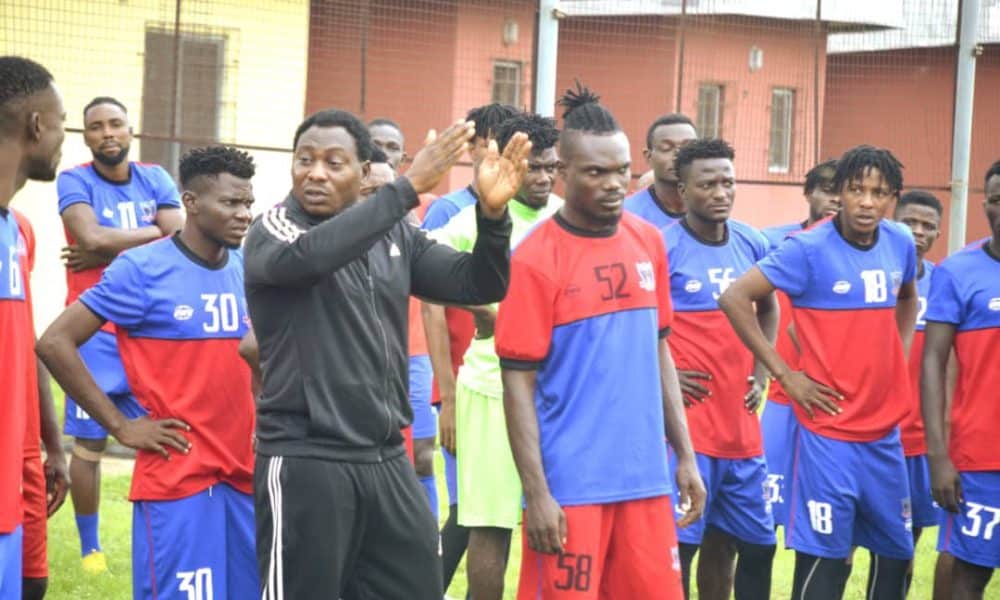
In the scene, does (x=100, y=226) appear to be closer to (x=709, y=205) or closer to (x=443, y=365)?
(x=443, y=365)

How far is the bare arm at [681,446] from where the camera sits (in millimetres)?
5645

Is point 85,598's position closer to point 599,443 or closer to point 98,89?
point 599,443

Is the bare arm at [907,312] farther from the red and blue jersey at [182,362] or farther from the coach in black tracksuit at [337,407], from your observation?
the red and blue jersey at [182,362]

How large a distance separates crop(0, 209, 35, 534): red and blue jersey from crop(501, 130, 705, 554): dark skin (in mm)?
1637

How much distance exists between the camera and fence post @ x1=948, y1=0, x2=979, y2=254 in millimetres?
11352

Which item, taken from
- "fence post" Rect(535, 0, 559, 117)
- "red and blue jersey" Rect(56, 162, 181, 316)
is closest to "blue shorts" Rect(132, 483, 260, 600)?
"red and blue jersey" Rect(56, 162, 181, 316)

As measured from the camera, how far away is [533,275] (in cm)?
536

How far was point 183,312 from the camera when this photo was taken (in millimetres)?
5914

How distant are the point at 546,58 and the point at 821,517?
167 inches

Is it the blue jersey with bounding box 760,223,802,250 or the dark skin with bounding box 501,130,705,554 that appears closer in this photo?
the dark skin with bounding box 501,130,705,554

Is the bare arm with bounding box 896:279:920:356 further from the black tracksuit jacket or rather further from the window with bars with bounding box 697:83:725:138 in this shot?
the window with bars with bounding box 697:83:725:138

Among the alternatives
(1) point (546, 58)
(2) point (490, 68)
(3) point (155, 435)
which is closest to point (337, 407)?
(3) point (155, 435)

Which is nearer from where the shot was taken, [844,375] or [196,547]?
[196,547]

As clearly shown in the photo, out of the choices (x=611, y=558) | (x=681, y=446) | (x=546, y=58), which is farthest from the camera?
(x=546, y=58)
